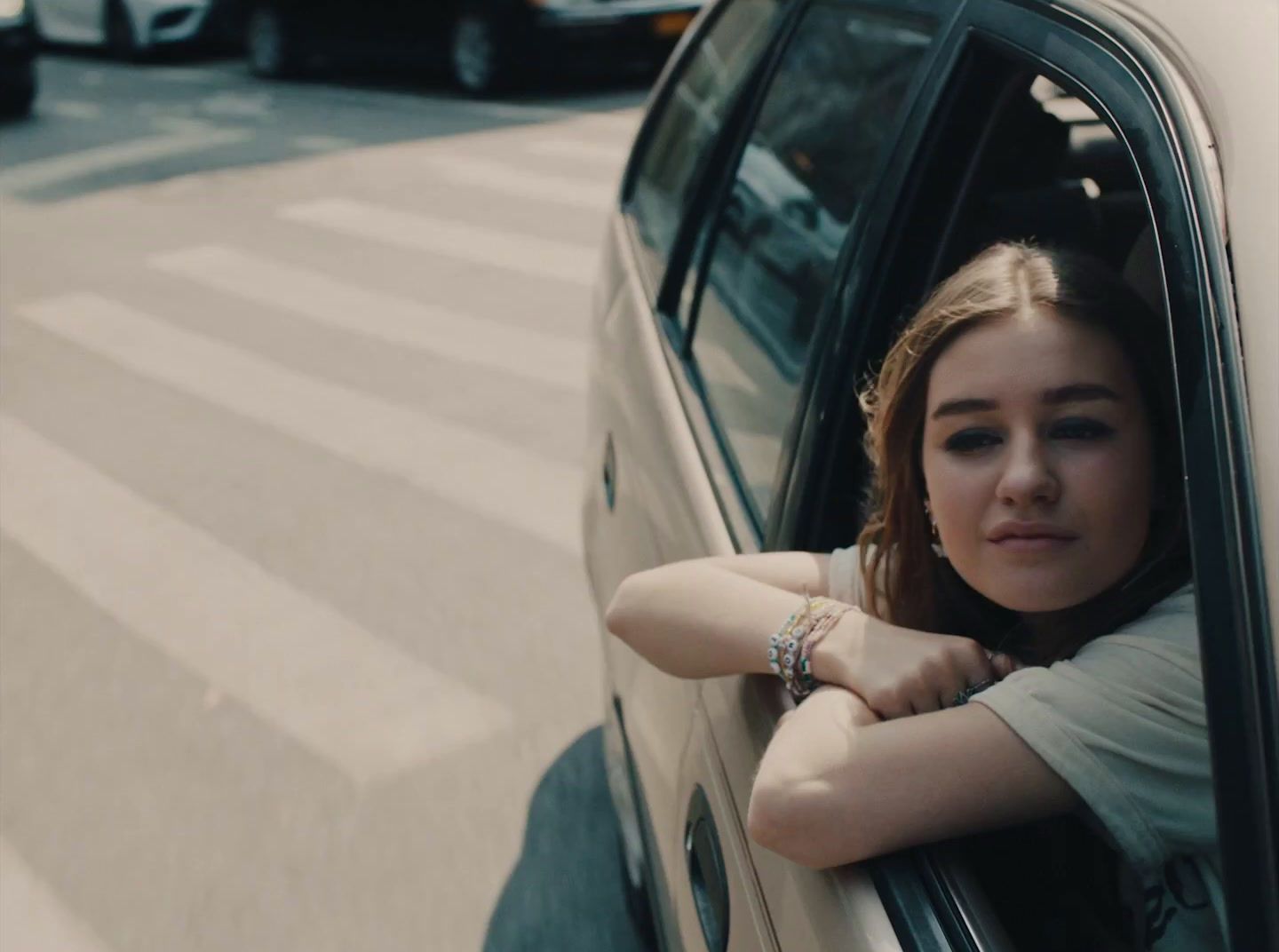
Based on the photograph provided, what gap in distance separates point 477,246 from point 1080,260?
7451mm

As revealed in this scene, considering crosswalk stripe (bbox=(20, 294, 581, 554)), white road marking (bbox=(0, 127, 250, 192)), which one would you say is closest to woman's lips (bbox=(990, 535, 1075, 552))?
crosswalk stripe (bbox=(20, 294, 581, 554))

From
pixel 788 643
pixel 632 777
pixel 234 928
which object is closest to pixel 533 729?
pixel 234 928

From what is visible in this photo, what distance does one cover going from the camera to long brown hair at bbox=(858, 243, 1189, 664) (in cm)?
150

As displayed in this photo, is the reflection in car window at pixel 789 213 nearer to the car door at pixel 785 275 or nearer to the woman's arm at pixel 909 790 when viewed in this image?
the car door at pixel 785 275

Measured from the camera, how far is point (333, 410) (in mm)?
6328

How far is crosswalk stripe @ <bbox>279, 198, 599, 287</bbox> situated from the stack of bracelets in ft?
20.9

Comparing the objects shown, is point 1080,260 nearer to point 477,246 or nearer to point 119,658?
point 119,658

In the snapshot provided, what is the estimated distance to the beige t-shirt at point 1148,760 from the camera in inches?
53.3

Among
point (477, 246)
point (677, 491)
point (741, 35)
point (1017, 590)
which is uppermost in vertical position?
point (741, 35)

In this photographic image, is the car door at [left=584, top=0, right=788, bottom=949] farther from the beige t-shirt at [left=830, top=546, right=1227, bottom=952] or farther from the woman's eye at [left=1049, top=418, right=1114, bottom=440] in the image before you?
the woman's eye at [left=1049, top=418, right=1114, bottom=440]

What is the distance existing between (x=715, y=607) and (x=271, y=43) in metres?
15.6

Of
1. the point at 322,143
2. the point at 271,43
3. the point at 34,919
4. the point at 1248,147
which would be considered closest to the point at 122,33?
the point at 271,43

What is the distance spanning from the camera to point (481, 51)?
45.5 ft

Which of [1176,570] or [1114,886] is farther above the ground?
[1176,570]
